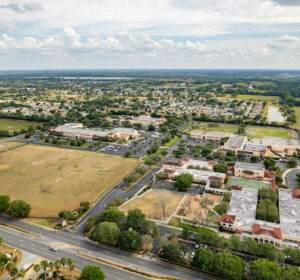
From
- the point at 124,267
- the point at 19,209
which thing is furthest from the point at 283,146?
the point at 19,209

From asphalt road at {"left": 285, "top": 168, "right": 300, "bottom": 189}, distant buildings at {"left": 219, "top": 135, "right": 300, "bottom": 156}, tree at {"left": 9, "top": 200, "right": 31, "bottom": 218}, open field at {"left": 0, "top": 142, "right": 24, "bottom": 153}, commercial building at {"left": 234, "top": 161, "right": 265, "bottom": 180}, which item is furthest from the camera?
open field at {"left": 0, "top": 142, "right": 24, "bottom": 153}

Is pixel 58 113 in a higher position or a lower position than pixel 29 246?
higher

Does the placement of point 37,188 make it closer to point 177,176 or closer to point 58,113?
point 177,176

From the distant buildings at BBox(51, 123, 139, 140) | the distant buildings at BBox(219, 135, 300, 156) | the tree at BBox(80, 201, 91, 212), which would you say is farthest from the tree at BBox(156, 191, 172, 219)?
the distant buildings at BBox(51, 123, 139, 140)

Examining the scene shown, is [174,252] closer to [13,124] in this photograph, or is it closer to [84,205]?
[84,205]

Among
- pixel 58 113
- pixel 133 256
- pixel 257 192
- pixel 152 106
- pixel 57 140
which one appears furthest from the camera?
pixel 152 106

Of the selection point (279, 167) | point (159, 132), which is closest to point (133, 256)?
point (279, 167)

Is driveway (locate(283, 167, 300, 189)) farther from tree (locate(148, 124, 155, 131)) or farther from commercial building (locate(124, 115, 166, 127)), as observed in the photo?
commercial building (locate(124, 115, 166, 127))
